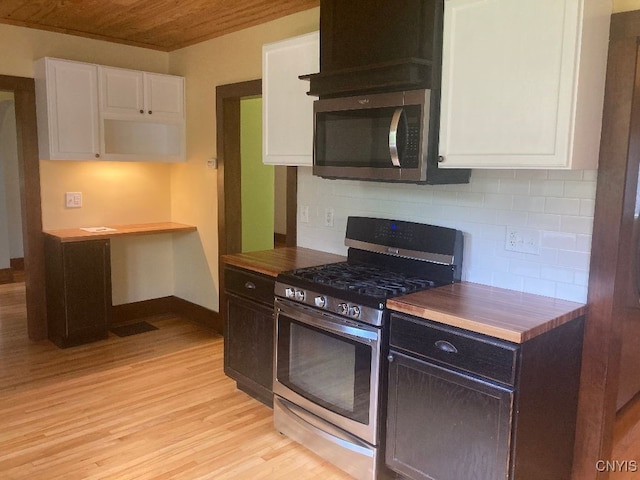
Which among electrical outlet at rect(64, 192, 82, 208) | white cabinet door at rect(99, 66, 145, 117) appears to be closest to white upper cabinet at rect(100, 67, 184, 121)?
white cabinet door at rect(99, 66, 145, 117)

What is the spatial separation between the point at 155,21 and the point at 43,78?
0.94m

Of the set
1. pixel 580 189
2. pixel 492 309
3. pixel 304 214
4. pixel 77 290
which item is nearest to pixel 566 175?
pixel 580 189

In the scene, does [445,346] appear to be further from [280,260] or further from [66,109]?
[66,109]

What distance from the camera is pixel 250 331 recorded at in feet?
10.2

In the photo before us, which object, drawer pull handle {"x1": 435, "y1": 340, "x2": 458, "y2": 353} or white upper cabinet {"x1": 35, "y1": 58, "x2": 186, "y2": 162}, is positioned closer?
drawer pull handle {"x1": 435, "y1": 340, "x2": 458, "y2": 353}

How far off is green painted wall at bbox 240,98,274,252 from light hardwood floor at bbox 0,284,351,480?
4.23 feet

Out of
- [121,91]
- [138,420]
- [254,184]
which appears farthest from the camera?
[254,184]

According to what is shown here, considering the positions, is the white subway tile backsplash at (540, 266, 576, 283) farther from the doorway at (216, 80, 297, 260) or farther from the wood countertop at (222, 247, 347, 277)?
the doorway at (216, 80, 297, 260)

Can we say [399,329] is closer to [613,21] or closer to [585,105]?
[585,105]

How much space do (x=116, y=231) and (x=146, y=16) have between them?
1.64 m

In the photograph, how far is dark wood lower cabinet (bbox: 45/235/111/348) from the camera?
13.0 ft

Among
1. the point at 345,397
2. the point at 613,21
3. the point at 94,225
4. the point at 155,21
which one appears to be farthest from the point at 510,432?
the point at 94,225

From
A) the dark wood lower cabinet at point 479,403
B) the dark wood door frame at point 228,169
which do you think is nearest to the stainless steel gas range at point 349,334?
the dark wood lower cabinet at point 479,403

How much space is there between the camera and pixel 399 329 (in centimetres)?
223
